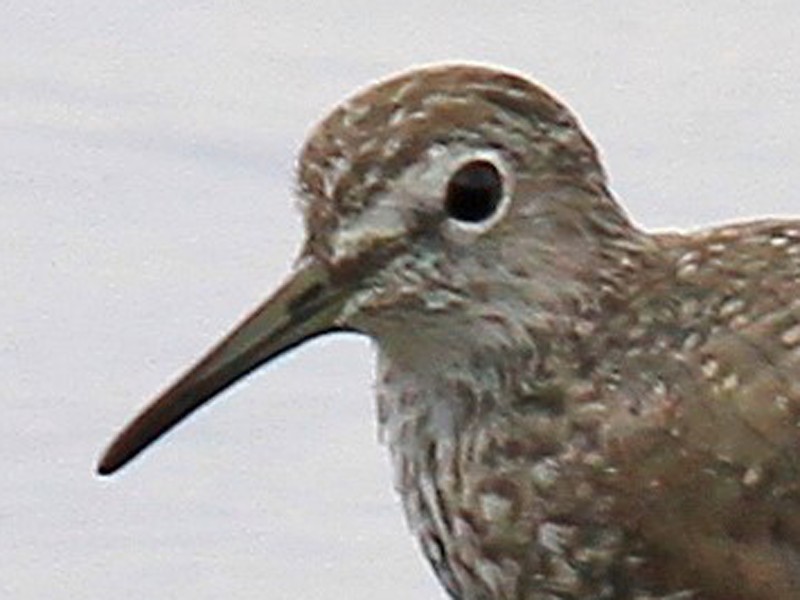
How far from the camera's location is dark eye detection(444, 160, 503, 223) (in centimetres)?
1102

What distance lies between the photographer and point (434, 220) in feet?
36.1

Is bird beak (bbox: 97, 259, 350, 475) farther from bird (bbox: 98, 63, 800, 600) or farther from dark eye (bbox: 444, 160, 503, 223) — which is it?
dark eye (bbox: 444, 160, 503, 223)

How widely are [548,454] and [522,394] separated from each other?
19 centimetres

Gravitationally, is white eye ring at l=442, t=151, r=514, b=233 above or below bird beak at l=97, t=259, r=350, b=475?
above

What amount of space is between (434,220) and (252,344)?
535mm

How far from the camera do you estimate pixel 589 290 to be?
449 inches

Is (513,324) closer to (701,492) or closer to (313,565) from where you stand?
(701,492)

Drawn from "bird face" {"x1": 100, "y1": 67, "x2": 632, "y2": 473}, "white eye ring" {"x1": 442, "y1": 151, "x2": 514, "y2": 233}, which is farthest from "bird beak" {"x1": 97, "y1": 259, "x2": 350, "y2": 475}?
"white eye ring" {"x1": 442, "y1": 151, "x2": 514, "y2": 233}

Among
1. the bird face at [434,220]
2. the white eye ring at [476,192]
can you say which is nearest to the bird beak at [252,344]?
the bird face at [434,220]

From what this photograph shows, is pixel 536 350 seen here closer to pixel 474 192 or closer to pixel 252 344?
pixel 474 192

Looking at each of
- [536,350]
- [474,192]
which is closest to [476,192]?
[474,192]

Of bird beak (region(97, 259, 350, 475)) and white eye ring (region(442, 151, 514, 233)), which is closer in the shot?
white eye ring (region(442, 151, 514, 233))

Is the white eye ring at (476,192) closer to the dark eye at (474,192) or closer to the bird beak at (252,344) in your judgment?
the dark eye at (474,192)

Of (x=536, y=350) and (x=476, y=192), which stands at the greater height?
(x=476, y=192)
